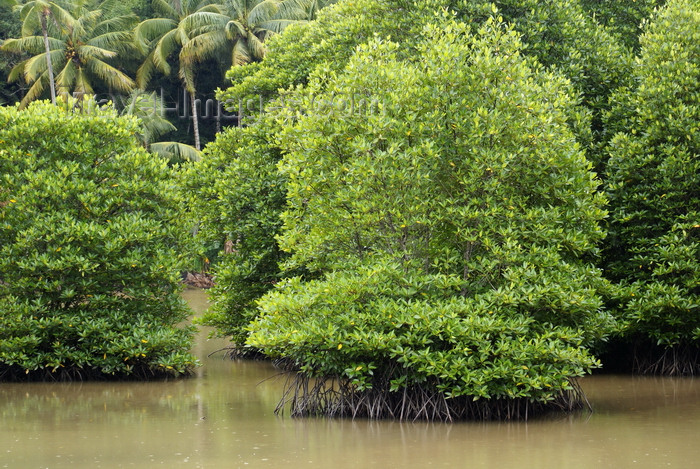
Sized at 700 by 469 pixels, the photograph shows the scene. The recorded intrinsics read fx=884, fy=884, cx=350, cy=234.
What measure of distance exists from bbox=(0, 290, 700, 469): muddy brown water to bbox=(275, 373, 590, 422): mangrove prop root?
234 mm

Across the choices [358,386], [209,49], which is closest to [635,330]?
[358,386]

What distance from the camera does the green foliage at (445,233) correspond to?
1008cm

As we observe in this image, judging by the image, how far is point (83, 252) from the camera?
13.4 meters

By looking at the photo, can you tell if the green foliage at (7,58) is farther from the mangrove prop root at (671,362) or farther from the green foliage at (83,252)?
the mangrove prop root at (671,362)

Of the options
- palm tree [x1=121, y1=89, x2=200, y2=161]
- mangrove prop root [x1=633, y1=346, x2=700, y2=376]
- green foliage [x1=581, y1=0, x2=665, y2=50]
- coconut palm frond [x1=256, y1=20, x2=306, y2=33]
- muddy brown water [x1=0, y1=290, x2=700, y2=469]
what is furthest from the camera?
coconut palm frond [x1=256, y1=20, x2=306, y2=33]

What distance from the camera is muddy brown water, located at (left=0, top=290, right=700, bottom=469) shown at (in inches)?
339

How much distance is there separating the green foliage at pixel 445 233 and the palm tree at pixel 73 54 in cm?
2856

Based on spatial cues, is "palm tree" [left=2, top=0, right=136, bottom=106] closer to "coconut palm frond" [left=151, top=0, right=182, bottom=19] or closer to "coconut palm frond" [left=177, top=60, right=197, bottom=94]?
"coconut palm frond" [left=177, top=60, right=197, bottom=94]

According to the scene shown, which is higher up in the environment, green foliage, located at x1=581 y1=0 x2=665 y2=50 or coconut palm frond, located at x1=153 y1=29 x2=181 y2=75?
coconut palm frond, located at x1=153 y1=29 x2=181 y2=75

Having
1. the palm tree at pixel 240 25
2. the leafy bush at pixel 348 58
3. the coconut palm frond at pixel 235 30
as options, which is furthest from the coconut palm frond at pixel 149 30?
the leafy bush at pixel 348 58

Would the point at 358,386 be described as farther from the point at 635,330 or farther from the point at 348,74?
the point at 635,330

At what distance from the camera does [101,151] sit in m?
13.8

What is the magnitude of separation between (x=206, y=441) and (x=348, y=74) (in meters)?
5.40

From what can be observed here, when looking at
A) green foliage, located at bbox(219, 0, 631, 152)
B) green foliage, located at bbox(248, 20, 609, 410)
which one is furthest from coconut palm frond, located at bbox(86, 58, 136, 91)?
green foliage, located at bbox(248, 20, 609, 410)
